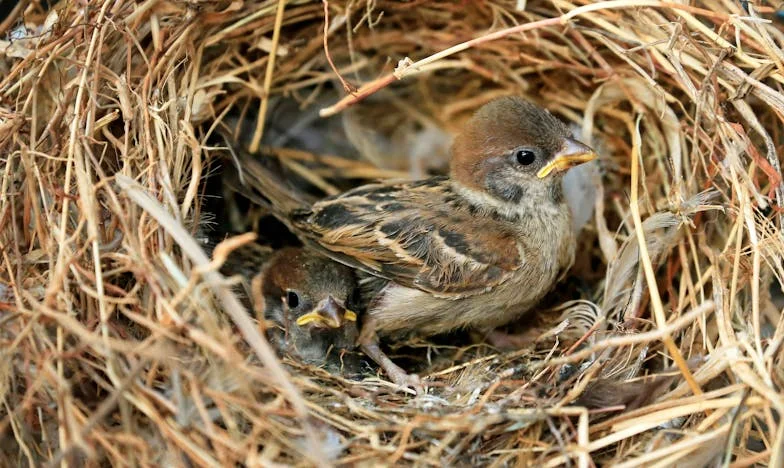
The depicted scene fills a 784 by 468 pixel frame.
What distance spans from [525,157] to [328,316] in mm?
921

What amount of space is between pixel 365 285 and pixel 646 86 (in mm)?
1308

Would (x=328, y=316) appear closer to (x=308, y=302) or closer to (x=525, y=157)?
(x=308, y=302)

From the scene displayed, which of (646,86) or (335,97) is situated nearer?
(646,86)

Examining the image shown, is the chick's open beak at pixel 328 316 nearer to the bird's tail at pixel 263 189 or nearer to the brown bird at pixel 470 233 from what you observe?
the brown bird at pixel 470 233

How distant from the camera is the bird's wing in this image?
277cm

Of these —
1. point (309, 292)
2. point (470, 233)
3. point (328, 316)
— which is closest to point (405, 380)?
point (328, 316)

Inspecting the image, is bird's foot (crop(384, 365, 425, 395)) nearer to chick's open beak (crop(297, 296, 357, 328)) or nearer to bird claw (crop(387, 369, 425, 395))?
bird claw (crop(387, 369, 425, 395))

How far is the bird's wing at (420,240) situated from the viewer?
2770mm

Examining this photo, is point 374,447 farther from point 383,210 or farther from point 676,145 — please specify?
point 676,145

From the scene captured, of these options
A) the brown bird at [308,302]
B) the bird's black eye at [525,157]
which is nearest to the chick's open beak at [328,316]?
the brown bird at [308,302]

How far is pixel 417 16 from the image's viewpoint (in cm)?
331

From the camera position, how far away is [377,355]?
2879 mm

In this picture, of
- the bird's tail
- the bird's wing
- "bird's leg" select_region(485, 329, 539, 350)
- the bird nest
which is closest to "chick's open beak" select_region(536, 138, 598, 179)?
the bird nest

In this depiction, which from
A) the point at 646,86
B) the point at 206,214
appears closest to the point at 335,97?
the point at 206,214
